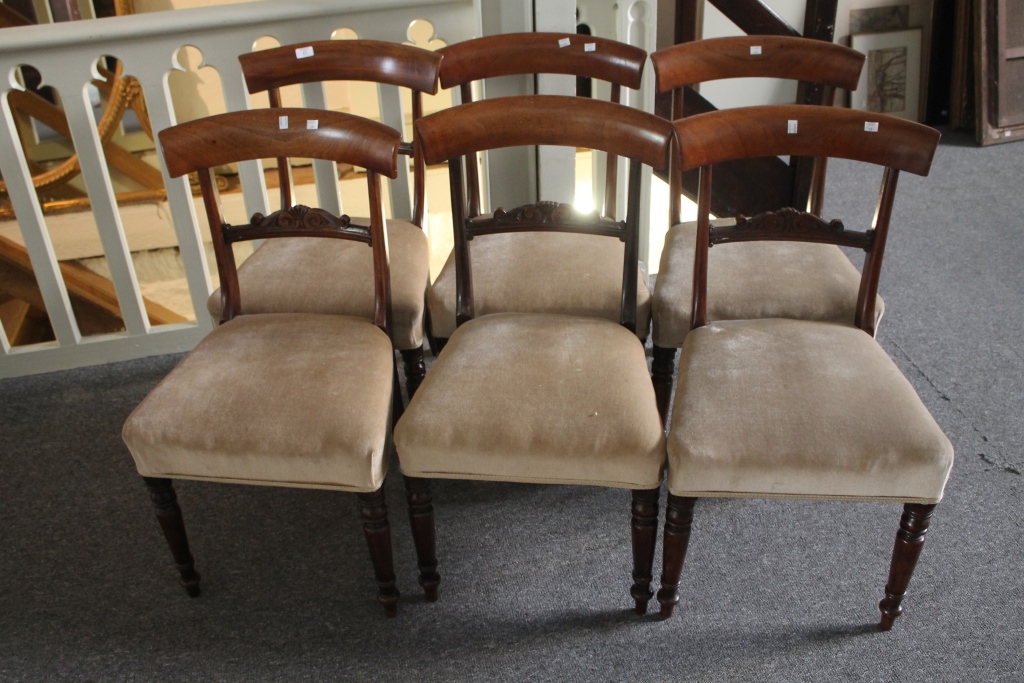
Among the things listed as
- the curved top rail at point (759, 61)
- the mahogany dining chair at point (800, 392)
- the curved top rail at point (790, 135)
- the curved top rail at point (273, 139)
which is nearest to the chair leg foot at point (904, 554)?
the mahogany dining chair at point (800, 392)

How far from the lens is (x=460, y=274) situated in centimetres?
178

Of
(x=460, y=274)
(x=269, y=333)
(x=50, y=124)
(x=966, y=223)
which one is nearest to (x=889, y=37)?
(x=966, y=223)

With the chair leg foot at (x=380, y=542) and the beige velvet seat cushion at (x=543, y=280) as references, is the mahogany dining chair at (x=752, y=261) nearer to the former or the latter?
the beige velvet seat cushion at (x=543, y=280)

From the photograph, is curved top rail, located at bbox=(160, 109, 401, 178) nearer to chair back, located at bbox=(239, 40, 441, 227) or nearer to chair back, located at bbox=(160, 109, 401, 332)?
chair back, located at bbox=(160, 109, 401, 332)

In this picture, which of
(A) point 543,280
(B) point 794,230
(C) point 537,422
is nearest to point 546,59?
(A) point 543,280

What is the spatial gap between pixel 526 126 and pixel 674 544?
80 cm

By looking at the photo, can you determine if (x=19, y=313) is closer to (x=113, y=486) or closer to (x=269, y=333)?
(x=113, y=486)

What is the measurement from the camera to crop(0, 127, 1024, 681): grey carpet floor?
1594mm

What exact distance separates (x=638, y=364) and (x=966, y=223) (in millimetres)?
2174

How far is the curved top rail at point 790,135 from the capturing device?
1543 mm

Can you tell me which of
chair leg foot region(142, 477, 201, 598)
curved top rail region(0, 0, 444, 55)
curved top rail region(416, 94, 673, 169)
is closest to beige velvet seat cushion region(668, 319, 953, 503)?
curved top rail region(416, 94, 673, 169)

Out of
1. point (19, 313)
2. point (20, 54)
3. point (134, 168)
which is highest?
point (20, 54)

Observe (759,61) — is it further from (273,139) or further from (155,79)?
(155,79)

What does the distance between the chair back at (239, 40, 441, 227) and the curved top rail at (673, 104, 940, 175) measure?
749 mm
